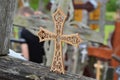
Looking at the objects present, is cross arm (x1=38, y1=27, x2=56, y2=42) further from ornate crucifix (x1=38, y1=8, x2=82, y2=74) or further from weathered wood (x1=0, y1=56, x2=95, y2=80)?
weathered wood (x1=0, y1=56, x2=95, y2=80)

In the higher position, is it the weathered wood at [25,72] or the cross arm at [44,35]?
the cross arm at [44,35]

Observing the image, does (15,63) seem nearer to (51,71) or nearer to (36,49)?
(51,71)

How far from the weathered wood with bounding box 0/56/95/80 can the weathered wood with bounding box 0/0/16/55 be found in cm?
7

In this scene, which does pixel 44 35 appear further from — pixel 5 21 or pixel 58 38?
pixel 5 21

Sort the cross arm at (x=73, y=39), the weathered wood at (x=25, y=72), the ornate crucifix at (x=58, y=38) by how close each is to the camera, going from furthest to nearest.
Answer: the cross arm at (x=73, y=39)
the ornate crucifix at (x=58, y=38)
the weathered wood at (x=25, y=72)

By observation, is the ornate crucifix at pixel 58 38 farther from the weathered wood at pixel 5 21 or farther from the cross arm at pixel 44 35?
the weathered wood at pixel 5 21

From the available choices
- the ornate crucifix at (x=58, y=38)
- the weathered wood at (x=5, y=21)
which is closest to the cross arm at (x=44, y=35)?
the ornate crucifix at (x=58, y=38)

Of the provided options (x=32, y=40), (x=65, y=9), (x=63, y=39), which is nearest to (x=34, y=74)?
(x=63, y=39)

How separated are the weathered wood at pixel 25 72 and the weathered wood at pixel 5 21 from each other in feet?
0.24

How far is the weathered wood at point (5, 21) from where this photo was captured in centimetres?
182

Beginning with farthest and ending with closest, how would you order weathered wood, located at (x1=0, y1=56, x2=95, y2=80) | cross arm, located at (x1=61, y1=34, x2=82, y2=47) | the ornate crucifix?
1. cross arm, located at (x1=61, y1=34, x2=82, y2=47)
2. the ornate crucifix
3. weathered wood, located at (x1=0, y1=56, x2=95, y2=80)

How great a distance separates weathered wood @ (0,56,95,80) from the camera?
5.43 feet

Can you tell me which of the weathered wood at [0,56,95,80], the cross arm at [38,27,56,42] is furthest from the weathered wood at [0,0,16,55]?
the cross arm at [38,27,56,42]

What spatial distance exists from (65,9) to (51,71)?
1933 millimetres
